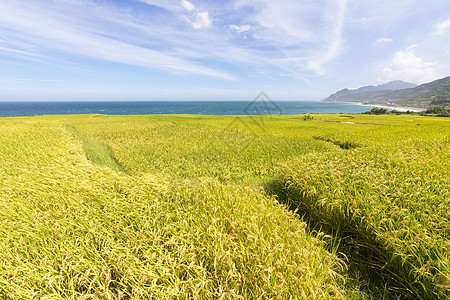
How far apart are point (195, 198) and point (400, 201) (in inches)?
188

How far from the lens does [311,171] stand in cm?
607

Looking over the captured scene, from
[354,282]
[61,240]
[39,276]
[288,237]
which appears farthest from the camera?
[354,282]

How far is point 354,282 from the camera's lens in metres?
3.48

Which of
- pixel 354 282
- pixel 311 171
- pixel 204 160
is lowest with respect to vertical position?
pixel 354 282

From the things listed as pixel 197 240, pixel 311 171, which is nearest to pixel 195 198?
pixel 197 240

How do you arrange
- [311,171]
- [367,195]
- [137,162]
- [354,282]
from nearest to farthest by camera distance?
1. [354,282]
2. [367,195]
3. [311,171]
4. [137,162]

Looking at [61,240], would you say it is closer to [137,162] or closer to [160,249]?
[160,249]

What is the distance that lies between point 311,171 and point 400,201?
2323mm

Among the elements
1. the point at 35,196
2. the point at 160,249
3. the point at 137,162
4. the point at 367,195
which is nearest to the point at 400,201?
the point at 367,195

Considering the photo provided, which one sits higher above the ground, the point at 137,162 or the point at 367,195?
the point at 367,195

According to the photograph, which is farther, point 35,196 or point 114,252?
point 35,196

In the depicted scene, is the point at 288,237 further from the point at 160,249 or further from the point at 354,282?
the point at 160,249

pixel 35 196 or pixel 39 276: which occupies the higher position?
pixel 35 196

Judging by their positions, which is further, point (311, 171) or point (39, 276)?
point (311, 171)
